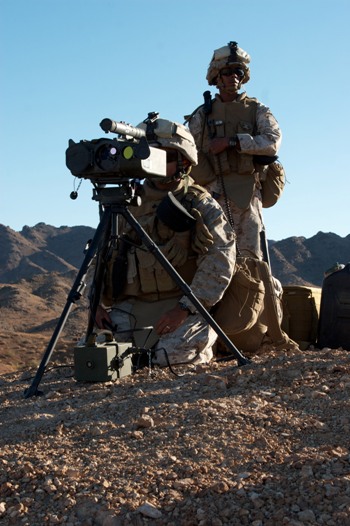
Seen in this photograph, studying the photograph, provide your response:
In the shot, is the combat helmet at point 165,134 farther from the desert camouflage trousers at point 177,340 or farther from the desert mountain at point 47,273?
the desert mountain at point 47,273

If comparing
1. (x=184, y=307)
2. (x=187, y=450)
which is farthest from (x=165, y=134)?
(x=187, y=450)

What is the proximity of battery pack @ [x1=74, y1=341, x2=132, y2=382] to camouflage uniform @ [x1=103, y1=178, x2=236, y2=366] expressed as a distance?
1.38ft

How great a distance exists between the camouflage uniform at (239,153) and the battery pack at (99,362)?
6.81ft

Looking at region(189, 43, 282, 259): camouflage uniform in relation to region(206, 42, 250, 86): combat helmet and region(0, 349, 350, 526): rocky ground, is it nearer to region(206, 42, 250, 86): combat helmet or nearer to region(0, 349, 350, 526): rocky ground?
region(206, 42, 250, 86): combat helmet

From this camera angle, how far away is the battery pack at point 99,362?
4.52 metres

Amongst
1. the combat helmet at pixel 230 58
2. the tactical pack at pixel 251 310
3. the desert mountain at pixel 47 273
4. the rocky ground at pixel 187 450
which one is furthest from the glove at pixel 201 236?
the desert mountain at pixel 47 273

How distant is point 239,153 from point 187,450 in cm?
378

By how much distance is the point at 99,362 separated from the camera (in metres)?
4.53

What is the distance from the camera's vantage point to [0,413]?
4098mm

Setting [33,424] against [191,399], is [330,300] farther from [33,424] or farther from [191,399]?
[33,424]

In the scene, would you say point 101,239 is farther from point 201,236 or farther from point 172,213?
point 201,236

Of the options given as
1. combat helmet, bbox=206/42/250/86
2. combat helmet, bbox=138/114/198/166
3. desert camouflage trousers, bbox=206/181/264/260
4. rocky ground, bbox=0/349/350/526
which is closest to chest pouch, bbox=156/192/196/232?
combat helmet, bbox=138/114/198/166

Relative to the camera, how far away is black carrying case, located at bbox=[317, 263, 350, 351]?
5906mm

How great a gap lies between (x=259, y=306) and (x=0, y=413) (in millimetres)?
2034
